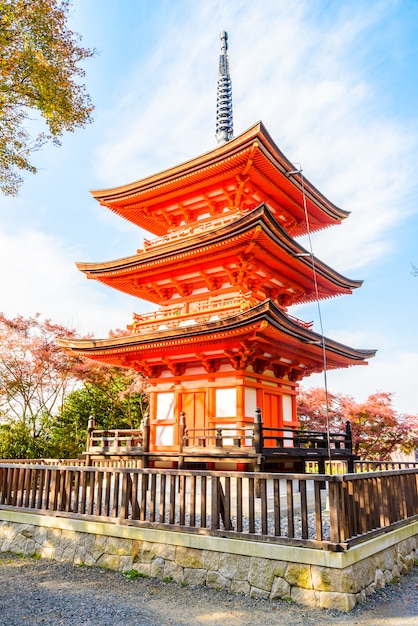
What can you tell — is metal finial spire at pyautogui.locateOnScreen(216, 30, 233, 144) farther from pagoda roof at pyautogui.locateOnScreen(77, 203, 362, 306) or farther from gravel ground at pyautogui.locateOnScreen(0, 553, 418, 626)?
gravel ground at pyautogui.locateOnScreen(0, 553, 418, 626)

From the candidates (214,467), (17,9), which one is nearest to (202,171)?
(17,9)

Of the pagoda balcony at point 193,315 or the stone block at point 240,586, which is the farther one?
the pagoda balcony at point 193,315

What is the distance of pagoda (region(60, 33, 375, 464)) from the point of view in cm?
1327

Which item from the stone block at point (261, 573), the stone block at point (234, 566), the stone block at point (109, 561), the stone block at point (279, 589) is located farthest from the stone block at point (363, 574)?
the stone block at point (109, 561)

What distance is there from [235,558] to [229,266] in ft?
31.5

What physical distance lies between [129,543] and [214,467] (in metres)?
6.73

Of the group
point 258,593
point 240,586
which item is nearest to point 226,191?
point 240,586

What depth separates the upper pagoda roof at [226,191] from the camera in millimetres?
14094

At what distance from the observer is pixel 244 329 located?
12203 mm

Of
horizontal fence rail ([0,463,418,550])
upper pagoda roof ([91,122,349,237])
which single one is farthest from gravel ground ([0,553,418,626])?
upper pagoda roof ([91,122,349,237])

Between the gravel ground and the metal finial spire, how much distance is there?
1695cm

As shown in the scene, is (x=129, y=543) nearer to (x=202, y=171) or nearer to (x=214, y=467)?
(x=214, y=467)

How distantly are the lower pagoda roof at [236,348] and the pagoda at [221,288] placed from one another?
0.12 feet

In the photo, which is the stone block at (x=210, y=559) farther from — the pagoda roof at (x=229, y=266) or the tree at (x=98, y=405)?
the tree at (x=98, y=405)
